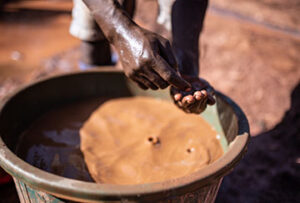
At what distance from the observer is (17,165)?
103 centimetres

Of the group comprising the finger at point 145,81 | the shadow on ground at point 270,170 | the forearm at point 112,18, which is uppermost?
the forearm at point 112,18

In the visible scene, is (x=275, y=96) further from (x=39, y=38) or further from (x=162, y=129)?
(x=39, y=38)

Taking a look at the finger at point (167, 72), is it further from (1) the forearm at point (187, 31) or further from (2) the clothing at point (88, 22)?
(2) the clothing at point (88, 22)

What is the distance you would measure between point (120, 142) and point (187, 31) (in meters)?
0.70

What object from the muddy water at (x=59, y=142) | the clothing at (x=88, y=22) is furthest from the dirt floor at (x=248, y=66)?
the clothing at (x=88, y=22)

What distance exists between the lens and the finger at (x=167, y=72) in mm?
1155

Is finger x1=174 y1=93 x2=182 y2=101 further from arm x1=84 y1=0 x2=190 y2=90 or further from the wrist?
the wrist

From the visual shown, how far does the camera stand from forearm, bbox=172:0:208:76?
5.32ft

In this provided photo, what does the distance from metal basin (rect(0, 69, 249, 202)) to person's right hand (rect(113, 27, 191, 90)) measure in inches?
14.2

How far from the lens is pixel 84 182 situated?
0.96 m

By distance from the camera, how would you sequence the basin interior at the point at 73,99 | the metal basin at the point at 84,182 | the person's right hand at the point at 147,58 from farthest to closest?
1. the basin interior at the point at 73,99
2. the person's right hand at the point at 147,58
3. the metal basin at the point at 84,182

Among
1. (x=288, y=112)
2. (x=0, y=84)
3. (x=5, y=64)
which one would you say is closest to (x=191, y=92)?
(x=288, y=112)

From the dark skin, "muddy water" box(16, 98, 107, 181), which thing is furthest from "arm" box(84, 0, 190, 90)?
"muddy water" box(16, 98, 107, 181)

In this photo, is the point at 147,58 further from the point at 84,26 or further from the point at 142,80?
the point at 84,26
